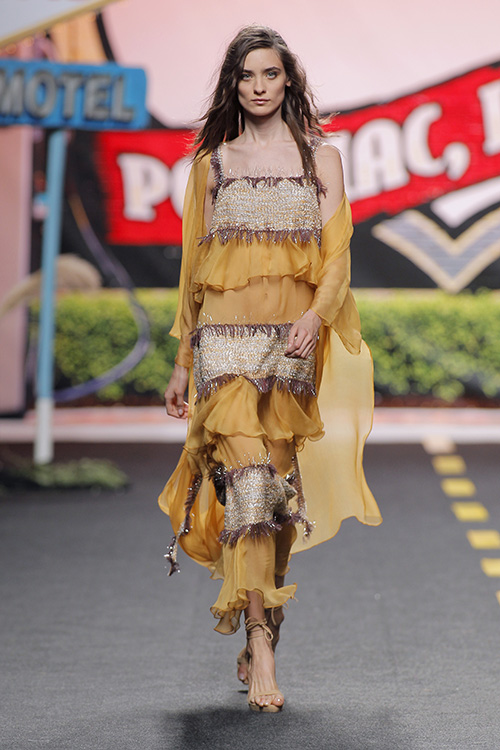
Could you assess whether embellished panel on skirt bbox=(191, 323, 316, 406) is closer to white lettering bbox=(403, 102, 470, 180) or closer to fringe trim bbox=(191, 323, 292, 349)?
fringe trim bbox=(191, 323, 292, 349)

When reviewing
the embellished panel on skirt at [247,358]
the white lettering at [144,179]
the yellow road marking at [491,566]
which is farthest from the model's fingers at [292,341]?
the white lettering at [144,179]

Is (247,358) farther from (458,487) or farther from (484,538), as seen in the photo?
(458,487)

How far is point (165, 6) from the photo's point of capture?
866 cm

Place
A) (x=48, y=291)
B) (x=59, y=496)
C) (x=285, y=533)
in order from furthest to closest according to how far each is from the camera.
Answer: (x=48, y=291), (x=59, y=496), (x=285, y=533)

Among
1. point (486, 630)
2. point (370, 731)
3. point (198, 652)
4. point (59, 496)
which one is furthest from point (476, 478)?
point (370, 731)

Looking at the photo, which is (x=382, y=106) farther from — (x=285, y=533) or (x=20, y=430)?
(x=285, y=533)

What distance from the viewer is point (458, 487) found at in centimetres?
628

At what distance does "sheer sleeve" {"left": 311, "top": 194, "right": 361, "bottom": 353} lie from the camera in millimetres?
3041

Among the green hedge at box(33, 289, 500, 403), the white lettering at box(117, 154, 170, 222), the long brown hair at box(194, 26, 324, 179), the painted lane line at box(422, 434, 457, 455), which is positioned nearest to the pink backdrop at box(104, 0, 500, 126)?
the white lettering at box(117, 154, 170, 222)

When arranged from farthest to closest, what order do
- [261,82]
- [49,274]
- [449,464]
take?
[449,464] < [49,274] < [261,82]

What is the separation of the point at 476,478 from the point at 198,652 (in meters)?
3.39

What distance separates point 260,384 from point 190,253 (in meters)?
0.41

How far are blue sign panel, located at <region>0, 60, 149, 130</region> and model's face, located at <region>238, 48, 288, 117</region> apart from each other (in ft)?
10.9

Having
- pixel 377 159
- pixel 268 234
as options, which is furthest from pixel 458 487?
pixel 268 234
